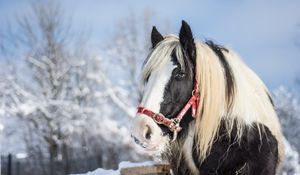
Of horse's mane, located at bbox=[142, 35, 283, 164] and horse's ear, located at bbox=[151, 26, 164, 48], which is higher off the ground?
horse's ear, located at bbox=[151, 26, 164, 48]

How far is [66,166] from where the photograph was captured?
99.9 feet

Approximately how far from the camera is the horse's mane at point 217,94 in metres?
3.49

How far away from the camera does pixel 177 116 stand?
341 cm

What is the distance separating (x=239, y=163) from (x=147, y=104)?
77 centimetres

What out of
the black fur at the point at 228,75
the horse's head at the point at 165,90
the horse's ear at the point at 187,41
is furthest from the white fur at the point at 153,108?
the black fur at the point at 228,75

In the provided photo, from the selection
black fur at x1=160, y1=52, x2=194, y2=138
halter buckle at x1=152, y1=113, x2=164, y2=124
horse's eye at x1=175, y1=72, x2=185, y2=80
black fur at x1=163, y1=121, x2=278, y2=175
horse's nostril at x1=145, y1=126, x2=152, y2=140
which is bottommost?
black fur at x1=163, y1=121, x2=278, y2=175

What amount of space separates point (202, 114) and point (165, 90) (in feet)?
1.11

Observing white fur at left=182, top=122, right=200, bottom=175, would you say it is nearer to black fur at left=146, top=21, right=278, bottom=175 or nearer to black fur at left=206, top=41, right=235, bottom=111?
black fur at left=146, top=21, right=278, bottom=175

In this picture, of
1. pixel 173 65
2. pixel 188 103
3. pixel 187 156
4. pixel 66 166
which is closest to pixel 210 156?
pixel 187 156

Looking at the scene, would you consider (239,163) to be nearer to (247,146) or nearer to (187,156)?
(247,146)

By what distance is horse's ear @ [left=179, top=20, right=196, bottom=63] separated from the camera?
3.60 meters

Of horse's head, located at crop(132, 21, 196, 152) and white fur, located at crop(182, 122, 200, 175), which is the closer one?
horse's head, located at crop(132, 21, 196, 152)

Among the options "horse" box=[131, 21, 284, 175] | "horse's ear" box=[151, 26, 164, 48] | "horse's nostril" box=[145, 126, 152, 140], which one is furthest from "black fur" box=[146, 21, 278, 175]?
"horse's ear" box=[151, 26, 164, 48]

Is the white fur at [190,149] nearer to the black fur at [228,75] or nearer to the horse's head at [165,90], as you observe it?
the horse's head at [165,90]
